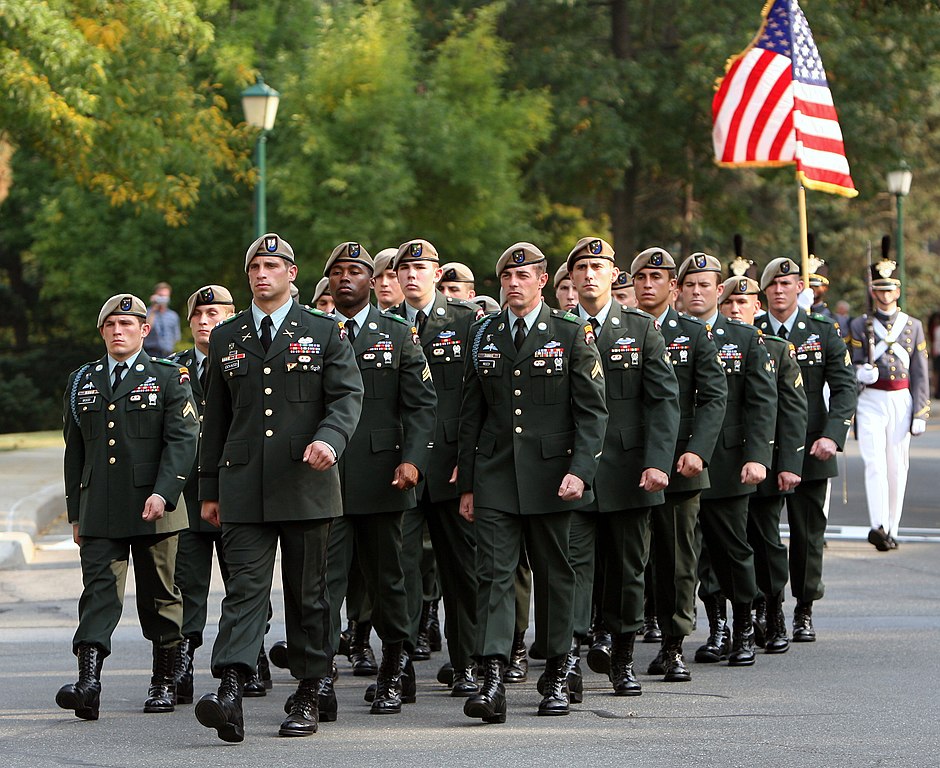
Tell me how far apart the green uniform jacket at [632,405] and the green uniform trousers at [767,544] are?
1.61 metres

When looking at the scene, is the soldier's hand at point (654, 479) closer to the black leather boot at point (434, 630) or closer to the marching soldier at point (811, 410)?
the black leather boot at point (434, 630)

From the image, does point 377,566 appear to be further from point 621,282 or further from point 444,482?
point 621,282

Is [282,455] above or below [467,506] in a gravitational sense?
above

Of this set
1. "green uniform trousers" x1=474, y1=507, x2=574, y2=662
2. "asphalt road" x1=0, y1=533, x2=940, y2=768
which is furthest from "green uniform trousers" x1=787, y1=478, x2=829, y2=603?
"green uniform trousers" x1=474, y1=507, x2=574, y2=662

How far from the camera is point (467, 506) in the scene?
8.36m

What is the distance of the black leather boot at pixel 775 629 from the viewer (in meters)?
10.0

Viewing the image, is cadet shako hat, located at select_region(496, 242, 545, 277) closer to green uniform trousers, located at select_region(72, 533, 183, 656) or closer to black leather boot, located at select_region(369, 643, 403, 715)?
black leather boot, located at select_region(369, 643, 403, 715)

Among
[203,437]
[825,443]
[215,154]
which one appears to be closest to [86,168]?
[215,154]

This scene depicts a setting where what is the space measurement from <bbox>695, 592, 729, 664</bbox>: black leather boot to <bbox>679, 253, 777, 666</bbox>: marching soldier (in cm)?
5

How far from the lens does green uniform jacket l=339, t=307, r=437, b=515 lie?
8508 millimetres

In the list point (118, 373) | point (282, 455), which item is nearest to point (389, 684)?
point (282, 455)

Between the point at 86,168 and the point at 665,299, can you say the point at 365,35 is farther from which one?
the point at 665,299

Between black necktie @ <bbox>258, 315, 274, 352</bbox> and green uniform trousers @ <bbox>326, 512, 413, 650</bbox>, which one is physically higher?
black necktie @ <bbox>258, 315, 274, 352</bbox>

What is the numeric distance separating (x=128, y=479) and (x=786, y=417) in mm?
3876
